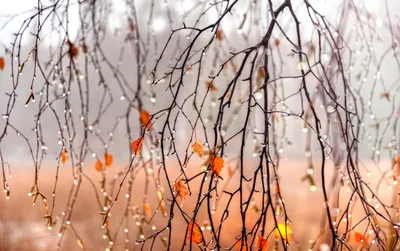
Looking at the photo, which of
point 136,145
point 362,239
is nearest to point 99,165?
point 136,145

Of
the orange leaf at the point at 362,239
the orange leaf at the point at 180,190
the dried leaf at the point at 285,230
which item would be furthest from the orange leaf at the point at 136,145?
the orange leaf at the point at 362,239

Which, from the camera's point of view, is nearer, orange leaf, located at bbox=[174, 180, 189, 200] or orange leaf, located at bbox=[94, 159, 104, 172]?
orange leaf, located at bbox=[174, 180, 189, 200]

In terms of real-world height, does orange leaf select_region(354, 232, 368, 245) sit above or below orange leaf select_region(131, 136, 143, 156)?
below

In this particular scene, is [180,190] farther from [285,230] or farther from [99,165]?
[99,165]

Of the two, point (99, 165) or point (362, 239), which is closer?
point (362, 239)

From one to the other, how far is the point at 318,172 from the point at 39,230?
1.06 meters

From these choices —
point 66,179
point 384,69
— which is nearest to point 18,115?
point 66,179

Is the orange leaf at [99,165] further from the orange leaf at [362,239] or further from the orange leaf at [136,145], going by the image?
the orange leaf at [362,239]

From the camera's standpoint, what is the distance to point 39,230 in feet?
6.46

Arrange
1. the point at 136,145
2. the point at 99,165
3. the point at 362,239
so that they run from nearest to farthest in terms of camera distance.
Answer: the point at 136,145 → the point at 362,239 → the point at 99,165

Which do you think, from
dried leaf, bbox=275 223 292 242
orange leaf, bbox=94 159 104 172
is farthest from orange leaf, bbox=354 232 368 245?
orange leaf, bbox=94 159 104 172

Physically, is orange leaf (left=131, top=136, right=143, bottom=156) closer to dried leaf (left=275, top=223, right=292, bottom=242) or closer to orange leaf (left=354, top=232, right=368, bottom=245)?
dried leaf (left=275, top=223, right=292, bottom=242)

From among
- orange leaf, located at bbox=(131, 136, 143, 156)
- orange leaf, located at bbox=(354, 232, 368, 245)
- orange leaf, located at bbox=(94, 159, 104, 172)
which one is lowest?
orange leaf, located at bbox=(354, 232, 368, 245)

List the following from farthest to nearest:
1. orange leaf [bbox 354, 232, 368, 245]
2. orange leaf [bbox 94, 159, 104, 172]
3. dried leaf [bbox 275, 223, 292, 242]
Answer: orange leaf [bbox 94, 159, 104, 172] < orange leaf [bbox 354, 232, 368, 245] < dried leaf [bbox 275, 223, 292, 242]
